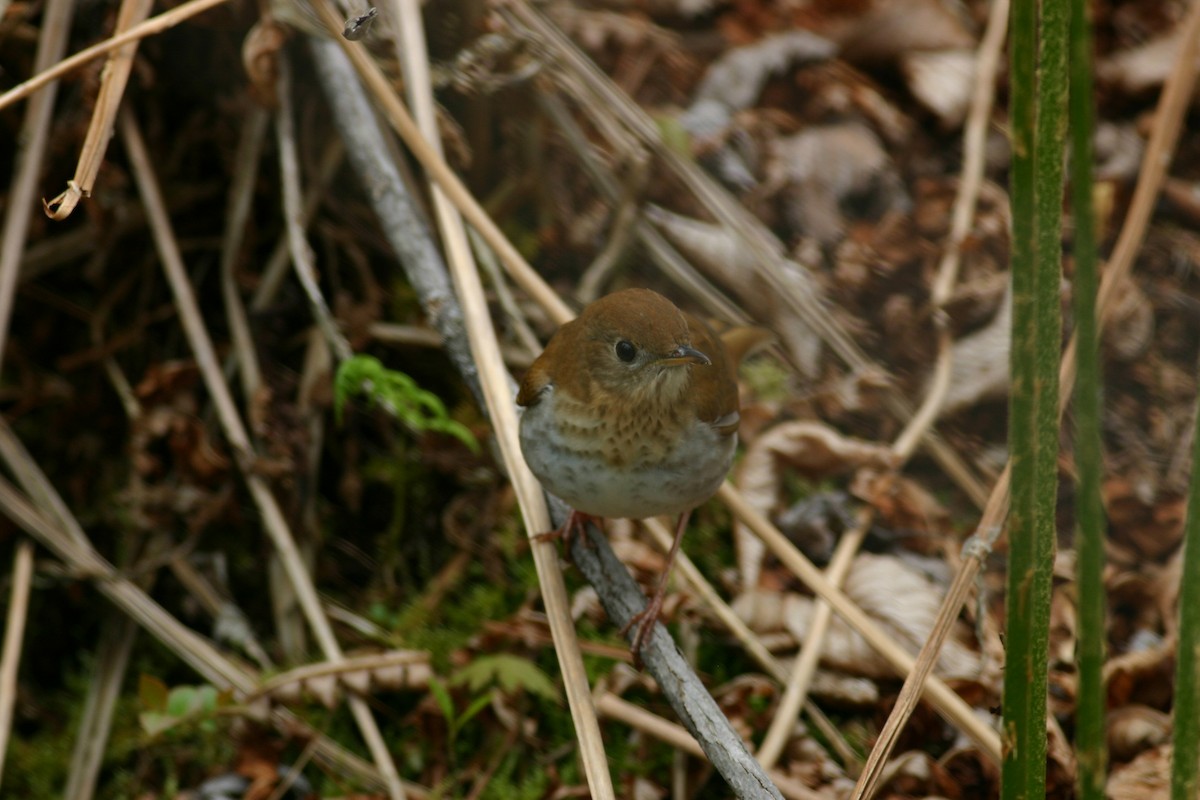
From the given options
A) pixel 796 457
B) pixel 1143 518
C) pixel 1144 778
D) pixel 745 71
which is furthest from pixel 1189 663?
pixel 745 71

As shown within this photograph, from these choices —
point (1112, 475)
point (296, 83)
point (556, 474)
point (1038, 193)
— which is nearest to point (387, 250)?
point (296, 83)

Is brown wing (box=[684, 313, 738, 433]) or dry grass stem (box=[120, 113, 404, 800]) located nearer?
brown wing (box=[684, 313, 738, 433])

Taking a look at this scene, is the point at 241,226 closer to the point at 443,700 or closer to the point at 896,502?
the point at 443,700

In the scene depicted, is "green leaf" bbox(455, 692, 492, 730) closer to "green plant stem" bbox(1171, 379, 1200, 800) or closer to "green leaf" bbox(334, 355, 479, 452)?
"green leaf" bbox(334, 355, 479, 452)

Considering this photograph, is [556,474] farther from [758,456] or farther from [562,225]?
[562,225]

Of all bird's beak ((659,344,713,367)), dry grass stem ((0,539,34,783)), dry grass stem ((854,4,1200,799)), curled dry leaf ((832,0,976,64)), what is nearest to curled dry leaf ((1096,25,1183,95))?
curled dry leaf ((832,0,976,64))

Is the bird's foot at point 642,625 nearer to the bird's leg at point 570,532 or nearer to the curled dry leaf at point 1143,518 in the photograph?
the bird's leg at point 570,532
